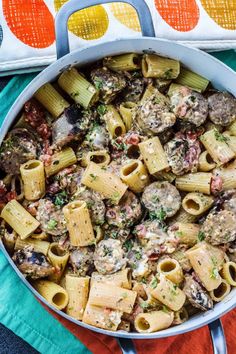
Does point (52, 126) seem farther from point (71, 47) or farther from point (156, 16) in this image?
point (156, 16)

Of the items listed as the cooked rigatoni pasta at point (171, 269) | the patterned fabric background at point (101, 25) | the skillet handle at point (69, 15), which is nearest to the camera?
the skillet handle at point (69, 15)

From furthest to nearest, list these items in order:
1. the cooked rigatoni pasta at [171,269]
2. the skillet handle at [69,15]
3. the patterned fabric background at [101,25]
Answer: the patterned fabric background at [101,25] → the cooked rigatoni pasta at [171,269] → the skillet handle at [69,15]

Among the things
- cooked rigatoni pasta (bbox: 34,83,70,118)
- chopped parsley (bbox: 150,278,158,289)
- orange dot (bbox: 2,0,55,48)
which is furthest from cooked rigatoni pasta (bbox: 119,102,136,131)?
chopped parsley (bbox: 150,278,158,289)

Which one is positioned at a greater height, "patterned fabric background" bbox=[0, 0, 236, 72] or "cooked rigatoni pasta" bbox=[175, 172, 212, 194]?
"patterned fabric background" bbox=[0, 0, 236, 72]

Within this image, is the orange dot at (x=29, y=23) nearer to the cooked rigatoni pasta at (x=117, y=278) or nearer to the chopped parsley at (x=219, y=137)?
the chopped parsley at (x=219, y=137)

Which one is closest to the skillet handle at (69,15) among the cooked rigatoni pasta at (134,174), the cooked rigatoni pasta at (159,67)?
the cooked rigatoni pasta at (159,67)

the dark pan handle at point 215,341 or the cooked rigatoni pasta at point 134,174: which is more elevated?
the cooked rigatoni pasta at point 134,174

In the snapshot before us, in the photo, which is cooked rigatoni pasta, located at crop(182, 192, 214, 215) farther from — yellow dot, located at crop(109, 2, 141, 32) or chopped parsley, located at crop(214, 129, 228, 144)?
yellow dot, located at crop(109, 2, 141, 32)

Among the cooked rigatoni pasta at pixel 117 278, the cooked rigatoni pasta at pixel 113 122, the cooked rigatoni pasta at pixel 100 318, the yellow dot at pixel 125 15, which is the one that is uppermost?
the yellow dot at pixel 125 15
